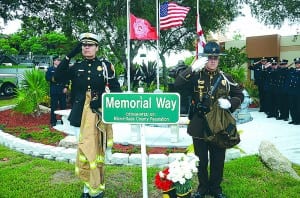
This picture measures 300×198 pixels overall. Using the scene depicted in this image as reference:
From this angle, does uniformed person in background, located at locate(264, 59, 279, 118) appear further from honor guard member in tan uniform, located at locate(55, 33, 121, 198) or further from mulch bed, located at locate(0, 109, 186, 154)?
honor guard member in tan uniform, located at locate(55, 33, 121, 198)

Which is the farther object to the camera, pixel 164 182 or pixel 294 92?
pixel 294 92

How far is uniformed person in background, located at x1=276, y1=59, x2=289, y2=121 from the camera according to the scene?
1132cm

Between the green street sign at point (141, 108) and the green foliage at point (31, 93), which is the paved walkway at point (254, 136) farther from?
the green street sign at point (141, 108)

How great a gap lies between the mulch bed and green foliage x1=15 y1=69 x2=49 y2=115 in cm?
27

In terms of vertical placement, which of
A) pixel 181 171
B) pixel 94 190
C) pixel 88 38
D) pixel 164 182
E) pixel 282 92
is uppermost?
pixel 88 38

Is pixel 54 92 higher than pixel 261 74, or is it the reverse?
pixel 261 74

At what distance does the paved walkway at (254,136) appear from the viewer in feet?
24.5

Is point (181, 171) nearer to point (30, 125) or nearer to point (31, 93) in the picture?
point (30, 125)

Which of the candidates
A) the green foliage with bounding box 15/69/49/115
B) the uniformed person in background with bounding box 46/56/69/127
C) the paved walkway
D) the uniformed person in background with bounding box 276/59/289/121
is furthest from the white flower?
the uniformed person in background with bounding box 276/59/289/121

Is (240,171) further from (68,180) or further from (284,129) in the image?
(284,129)

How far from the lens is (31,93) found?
1060cm

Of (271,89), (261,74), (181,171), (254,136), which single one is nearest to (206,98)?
(181,171)

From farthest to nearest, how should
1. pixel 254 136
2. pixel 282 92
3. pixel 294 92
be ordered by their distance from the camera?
pixel 282 92
pixel 294 92
pixel 254 136

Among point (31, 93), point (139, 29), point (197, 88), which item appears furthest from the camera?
point (139, 29)
